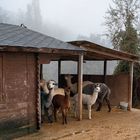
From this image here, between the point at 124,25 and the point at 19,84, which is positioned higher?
the point at 124,25

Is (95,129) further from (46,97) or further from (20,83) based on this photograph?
(20,83)

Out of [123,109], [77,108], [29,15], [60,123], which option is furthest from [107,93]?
[29,15]

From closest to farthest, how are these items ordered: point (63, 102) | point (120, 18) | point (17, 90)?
point (17, 90) → point (63, 102) → point (120, 18)

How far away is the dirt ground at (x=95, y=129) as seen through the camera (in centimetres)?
806

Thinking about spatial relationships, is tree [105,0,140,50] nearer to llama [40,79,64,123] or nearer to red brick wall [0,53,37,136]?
llama [40,79,64,123]

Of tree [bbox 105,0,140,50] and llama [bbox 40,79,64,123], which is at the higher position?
tree [bbox 105,0,140,50]

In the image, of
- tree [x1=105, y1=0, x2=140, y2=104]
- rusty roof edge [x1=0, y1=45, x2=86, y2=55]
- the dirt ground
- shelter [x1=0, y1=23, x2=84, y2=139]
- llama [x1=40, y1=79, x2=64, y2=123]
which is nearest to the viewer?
rusty roof edge [x1=0, y1=45, x2=86, y2=55]

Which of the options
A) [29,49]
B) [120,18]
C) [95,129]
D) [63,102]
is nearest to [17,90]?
[29,49]

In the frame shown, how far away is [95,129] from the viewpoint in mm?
9055

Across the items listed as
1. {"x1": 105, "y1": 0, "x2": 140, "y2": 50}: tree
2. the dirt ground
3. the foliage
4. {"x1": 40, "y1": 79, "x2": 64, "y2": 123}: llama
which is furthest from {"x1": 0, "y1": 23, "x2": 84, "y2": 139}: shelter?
{"x1": 105, "y1": 0, "x2": 140, "y2": 50}: tree

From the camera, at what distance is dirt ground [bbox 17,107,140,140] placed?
806 centimetres

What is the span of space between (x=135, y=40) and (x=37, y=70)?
1194 centimetres

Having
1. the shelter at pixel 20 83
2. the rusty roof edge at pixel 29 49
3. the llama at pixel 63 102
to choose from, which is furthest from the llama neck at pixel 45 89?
the rusty roof edge at pixel 29 49

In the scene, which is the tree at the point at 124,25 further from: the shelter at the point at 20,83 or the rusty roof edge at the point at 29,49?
the shelter at the point at 20,83
